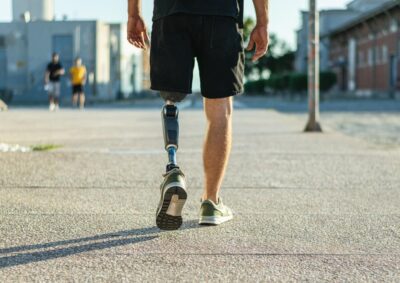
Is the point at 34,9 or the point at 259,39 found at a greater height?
the point at 34,9

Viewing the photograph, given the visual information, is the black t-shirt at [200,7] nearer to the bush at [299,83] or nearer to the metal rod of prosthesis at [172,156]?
the metal rod of prosthesis at [172,156]

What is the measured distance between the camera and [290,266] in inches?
112

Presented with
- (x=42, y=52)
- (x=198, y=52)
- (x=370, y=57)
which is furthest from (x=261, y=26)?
(x=370, y=57)

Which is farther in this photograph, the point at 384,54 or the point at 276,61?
the point at 276,61

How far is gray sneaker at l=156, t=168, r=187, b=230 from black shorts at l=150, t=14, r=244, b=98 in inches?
21.4

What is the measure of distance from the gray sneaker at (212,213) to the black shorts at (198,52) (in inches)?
22.7

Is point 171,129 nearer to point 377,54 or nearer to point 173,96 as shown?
point 173,96

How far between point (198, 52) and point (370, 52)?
5405cm

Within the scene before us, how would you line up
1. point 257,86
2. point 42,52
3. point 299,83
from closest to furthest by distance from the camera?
point 299,83
point 42,52
point 257,86

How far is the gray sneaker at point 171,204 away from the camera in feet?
11.0

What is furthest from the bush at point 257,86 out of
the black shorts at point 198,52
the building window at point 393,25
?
the black shorts at point 198,52

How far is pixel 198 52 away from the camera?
146 inches

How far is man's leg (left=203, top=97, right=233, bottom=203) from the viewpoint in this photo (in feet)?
12.4

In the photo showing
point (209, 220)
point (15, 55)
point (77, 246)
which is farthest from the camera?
point (15, 55)
